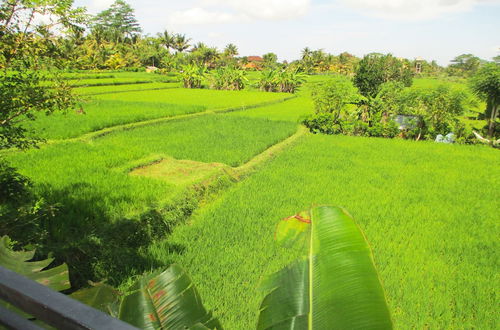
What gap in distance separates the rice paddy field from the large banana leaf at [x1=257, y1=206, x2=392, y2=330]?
178 centimetres

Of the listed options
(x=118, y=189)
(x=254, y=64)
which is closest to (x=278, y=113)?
(x=118, y=189)

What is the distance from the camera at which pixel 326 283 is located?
91 cm

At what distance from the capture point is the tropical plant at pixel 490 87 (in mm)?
10364

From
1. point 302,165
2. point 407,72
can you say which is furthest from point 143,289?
point 407,72

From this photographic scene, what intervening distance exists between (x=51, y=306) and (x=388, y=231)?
4.28 m

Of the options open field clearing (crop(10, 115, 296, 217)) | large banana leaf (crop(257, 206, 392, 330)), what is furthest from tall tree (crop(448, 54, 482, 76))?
large banana leaf (crop(257, 206, 392, 330))

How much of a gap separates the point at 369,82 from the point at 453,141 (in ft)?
36.5

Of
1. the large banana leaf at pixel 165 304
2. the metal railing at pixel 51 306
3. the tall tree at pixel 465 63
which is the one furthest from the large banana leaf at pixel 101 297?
the tall tree at pixel 465 63

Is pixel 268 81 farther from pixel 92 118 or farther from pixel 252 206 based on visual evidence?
pixel 252 206

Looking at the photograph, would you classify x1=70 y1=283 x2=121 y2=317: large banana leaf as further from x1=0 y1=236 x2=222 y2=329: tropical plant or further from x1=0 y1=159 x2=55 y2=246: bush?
x1=0 y1=159 x2=55 y2=246: bush

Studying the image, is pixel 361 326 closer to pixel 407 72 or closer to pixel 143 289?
pixel 143 289

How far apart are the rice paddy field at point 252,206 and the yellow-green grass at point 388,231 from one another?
0.02 m

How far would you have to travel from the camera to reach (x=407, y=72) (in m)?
30.3

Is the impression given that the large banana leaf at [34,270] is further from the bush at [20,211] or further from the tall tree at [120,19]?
the tall tree at [120,19]
